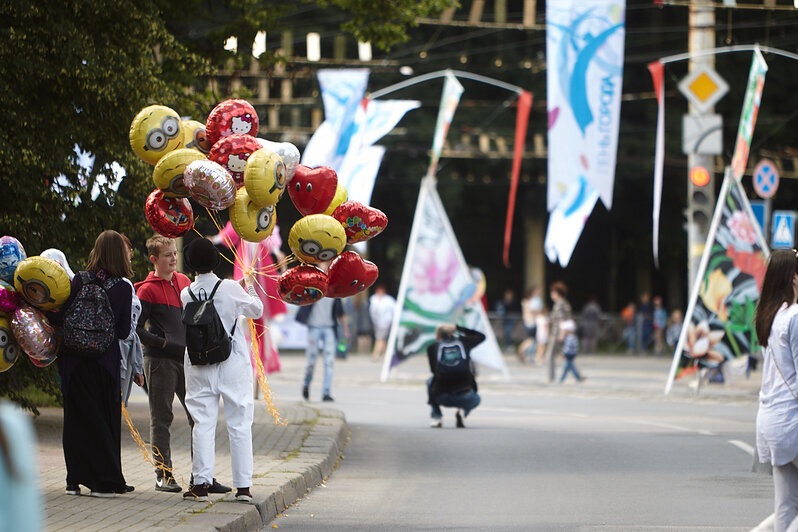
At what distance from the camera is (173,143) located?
8.66m

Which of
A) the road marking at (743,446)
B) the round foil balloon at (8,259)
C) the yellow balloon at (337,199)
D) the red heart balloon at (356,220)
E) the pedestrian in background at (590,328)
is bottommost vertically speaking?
the pedestrian in background at (590,328)

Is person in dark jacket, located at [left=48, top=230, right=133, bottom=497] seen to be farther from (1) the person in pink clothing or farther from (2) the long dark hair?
(2) the long dark hair

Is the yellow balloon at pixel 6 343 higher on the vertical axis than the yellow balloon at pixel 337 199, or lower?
lower

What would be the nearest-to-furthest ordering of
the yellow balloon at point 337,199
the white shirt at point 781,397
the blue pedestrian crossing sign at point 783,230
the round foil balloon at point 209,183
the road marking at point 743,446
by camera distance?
1. the white shirt at point 781,397
2. the round foil balloon at point 209,183
3. the yellow balloon at point 337,199
4. the road marking at point 743,446
5. the blue pedestrian crossing sign at point 783,230

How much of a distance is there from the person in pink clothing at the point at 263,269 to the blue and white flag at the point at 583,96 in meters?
4.09

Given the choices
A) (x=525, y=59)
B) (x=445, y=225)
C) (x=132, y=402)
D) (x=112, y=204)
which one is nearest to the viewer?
(x=112, y=204)

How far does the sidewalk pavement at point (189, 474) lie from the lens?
725 centimetres

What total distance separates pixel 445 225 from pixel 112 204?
465 inches

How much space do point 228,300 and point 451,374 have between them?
7046 mm

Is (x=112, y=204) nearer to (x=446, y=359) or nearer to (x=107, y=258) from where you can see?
(x=107, y=258)

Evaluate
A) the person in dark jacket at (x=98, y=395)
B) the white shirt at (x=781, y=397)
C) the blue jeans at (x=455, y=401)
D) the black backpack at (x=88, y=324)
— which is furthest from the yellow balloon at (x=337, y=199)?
the blue jeans at (x=455, y=401)

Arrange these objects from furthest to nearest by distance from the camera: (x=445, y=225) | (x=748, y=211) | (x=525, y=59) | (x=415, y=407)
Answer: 1. (x=525, y=59)
2. (x=445, y=225)
3. (x=748, y=211)
4. (x=415, y=407)

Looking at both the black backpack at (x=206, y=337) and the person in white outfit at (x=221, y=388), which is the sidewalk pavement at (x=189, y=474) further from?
the black backpack at (x=206, y=337)

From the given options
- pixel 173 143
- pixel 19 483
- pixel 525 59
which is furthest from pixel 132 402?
pixel 525 59
